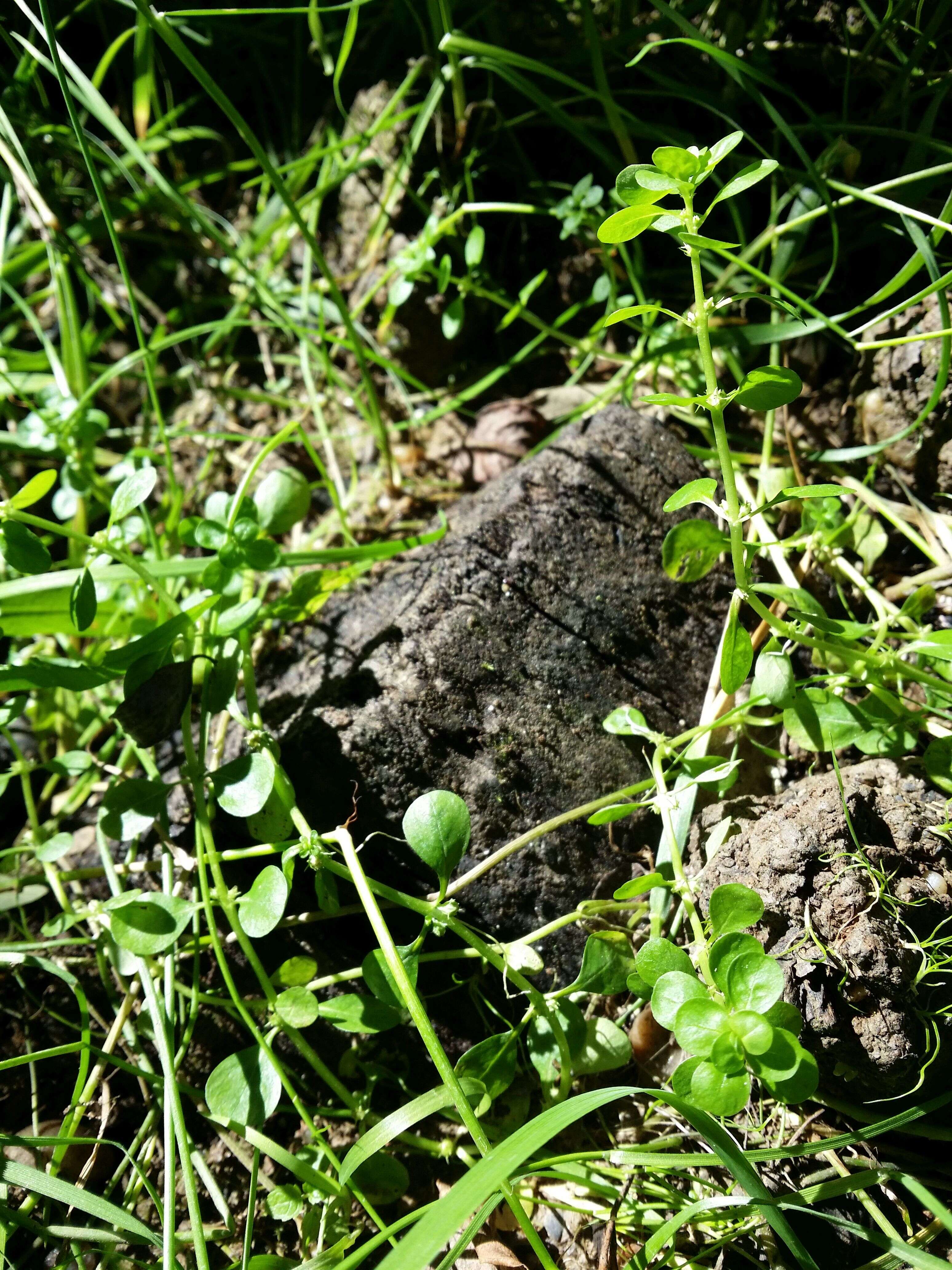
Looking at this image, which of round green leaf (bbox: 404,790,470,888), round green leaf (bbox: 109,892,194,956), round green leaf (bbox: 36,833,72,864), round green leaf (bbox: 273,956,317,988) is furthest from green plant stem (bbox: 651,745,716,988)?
round green leaf (bbox: 36,833,72,864)

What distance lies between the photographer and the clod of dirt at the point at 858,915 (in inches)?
33.0

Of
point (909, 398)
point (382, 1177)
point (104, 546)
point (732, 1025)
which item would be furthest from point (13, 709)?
point (909, 398)

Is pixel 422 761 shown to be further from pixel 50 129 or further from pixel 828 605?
pixel 50 129

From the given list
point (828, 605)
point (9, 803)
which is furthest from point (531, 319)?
point (9, 803)

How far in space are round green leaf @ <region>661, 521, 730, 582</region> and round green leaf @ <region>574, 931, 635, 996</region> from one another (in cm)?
44

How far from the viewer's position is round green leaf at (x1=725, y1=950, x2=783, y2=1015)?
0.77m

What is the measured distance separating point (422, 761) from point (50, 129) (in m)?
1.50

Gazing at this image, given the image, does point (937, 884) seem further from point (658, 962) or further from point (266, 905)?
point (266, 905)

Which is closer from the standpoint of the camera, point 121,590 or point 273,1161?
point 273,1161

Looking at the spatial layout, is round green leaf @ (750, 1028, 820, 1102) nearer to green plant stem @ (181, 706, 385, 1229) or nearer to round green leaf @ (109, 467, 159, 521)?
green plant stem @ (181, 706, 385, 1229)

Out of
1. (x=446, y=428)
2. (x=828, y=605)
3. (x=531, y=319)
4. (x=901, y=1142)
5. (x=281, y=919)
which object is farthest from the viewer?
(x=446, y=428)

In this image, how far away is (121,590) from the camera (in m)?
1.33

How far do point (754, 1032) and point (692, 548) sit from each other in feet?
1.68

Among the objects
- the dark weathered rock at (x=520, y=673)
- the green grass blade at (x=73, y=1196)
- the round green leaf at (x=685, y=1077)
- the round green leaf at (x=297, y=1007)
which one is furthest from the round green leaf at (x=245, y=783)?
the round green leaf at (x=685, y=1077)
